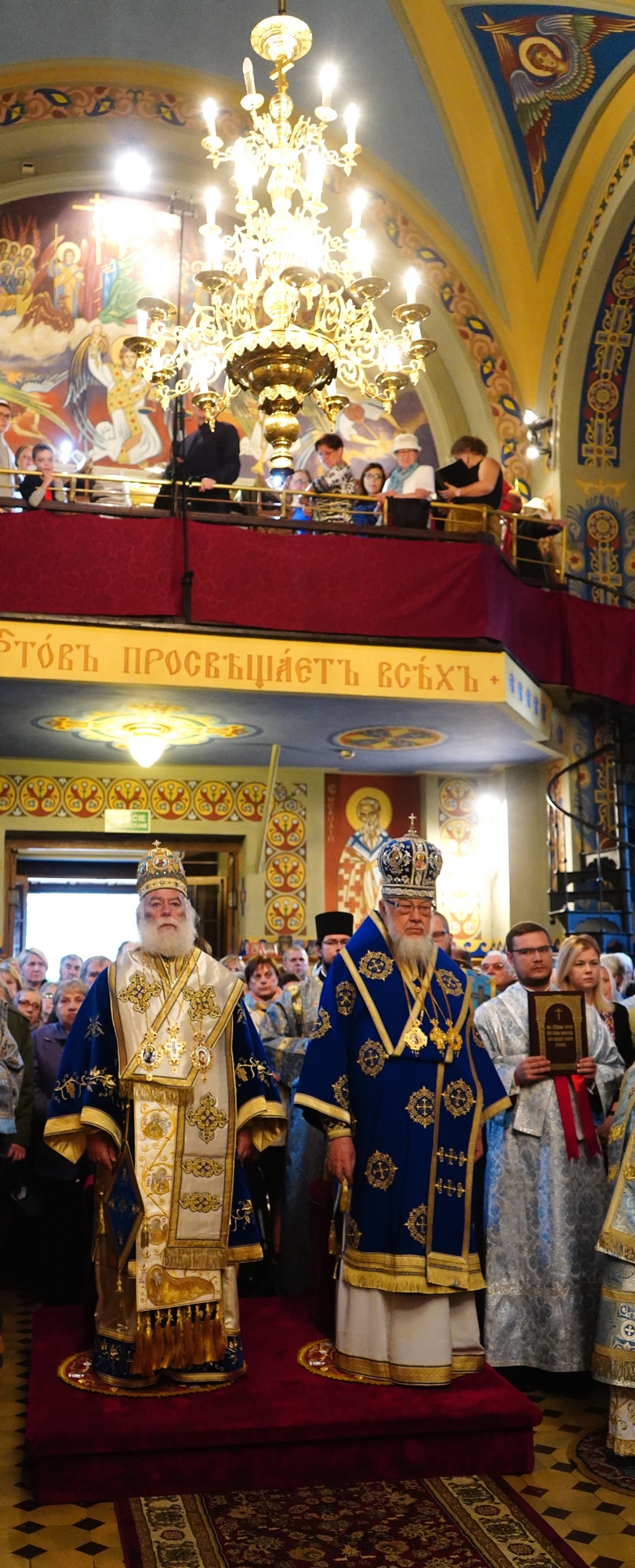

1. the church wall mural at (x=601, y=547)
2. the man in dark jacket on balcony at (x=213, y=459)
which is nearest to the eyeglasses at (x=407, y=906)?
the man in dark jacket on balcony at (x=213, y=459)

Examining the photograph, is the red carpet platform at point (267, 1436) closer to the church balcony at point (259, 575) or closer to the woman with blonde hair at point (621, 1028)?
the woman with blonde hair at point (621, 1028)

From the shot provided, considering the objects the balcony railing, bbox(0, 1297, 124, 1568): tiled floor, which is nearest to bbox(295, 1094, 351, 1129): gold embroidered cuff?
bbox(0, 1297, 124, 1568): tiled floor

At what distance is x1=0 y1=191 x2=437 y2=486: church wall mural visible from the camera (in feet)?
41.3

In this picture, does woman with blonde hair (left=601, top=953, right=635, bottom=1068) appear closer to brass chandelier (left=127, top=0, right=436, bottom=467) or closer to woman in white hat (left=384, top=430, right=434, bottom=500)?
brass chandelier (left=127, top=0, right=436, bottom=467)

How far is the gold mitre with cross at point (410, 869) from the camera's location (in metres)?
4.69

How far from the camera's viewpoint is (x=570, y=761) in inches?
481

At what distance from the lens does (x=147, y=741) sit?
1104cm

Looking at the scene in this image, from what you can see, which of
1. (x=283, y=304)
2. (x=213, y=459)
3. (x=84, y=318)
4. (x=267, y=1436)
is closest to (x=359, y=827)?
(x=213, y=459)

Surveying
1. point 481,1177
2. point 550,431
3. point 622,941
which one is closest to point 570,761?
point 622,941

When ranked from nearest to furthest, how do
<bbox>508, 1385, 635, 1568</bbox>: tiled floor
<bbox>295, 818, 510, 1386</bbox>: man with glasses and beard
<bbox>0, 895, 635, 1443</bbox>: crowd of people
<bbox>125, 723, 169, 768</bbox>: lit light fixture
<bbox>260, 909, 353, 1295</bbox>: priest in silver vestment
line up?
1. <bbox>508, 1385, 635, 1568</bbox>: tiled floor
2. <bbox>295, 818, 510, 1386</bbox>: man with glasses and beard
3. <bbox>0, 895, 635, 1443</bbox>: crowd of people
4. <bbox>260, 909, 353, 1295</bbox>: priest in silver vestment
5. <bbox>125, 723, 169, 768</bbox>: lit light fixture

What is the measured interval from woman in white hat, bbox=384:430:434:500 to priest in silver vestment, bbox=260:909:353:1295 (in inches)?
195

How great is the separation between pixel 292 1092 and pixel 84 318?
919 centimetres

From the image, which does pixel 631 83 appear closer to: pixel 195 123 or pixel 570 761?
pixel 195 123

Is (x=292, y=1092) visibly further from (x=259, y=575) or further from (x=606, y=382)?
(x=606, y=382)
